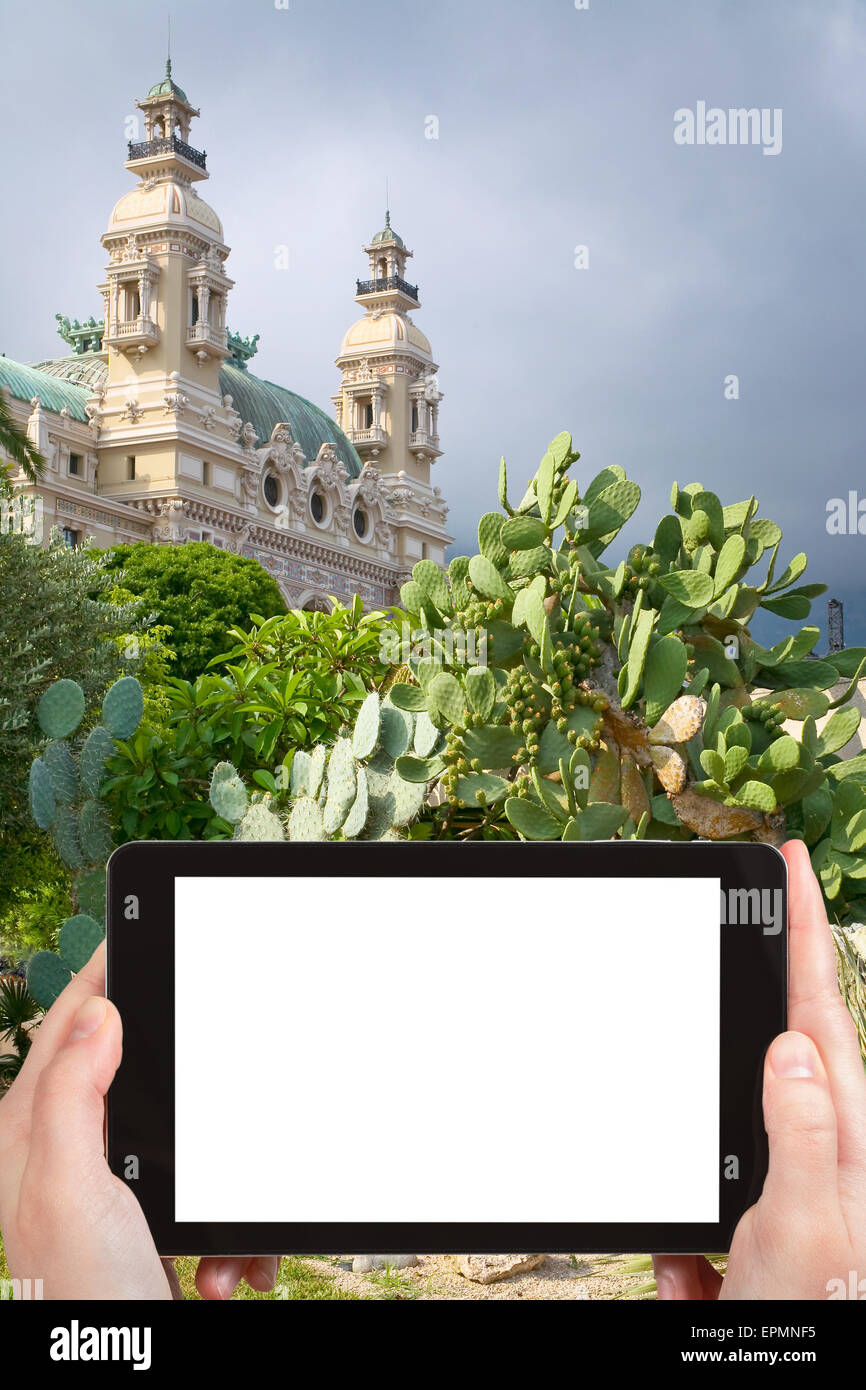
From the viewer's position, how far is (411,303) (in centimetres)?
6500

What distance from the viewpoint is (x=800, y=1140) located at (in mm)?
1251

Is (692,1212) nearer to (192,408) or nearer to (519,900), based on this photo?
(519,900)

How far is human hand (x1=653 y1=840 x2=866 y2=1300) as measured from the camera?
1.24 meters

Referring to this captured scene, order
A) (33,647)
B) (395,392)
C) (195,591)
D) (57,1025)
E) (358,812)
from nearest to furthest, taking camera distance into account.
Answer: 1. (57,1025)
2. (358,812)
3. (33,647)
4. (195,591)
5. (395,392)

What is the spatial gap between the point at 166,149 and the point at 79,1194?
176 feet

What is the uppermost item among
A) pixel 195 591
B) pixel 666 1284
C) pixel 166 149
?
pixel 166 149

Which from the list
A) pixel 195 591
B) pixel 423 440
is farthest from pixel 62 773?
pixel 423 440

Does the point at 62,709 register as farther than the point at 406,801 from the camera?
Yes

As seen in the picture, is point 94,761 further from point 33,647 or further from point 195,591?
point 195,591

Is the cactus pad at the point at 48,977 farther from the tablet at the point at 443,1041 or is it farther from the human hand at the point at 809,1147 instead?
the human hand at the point at 809,1147

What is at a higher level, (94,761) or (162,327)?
(162,327)

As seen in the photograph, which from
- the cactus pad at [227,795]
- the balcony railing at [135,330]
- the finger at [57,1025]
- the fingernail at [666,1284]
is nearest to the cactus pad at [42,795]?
the cactus pad at [227,795]

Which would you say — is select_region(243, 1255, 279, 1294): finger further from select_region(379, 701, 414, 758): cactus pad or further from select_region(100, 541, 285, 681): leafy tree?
select_region(100, 541, 285, 681): leafy tree

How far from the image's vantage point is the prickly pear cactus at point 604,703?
3.00 metres
